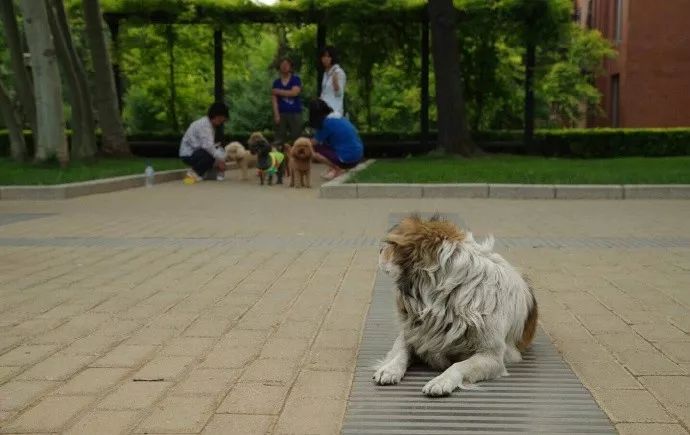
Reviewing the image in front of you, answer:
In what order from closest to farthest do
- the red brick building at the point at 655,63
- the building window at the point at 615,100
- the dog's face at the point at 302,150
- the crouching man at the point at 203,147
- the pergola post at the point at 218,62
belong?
the dog's face at the point at 302,150 < the crouching man at the point at 203,147 < the pergola post at the point at 218,62 < the red brick building at the point at 655,63 < the building window at the point at 615,100

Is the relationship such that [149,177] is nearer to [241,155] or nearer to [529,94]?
[241,155]

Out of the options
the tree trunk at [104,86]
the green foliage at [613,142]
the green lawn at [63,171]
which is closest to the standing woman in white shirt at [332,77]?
the green lawn at [63,171]

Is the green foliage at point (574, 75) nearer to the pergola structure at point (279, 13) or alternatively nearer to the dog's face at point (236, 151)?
the pergola structure at point (279, 13)

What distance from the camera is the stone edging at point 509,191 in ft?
43.3

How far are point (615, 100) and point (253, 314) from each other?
30563mm

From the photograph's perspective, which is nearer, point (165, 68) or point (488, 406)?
point (488, 406)

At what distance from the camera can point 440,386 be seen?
363cm

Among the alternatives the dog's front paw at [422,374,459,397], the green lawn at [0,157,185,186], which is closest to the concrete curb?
the green lawn at [0,157,185,186]

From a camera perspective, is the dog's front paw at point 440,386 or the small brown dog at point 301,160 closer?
the dog's front paw at point 440,386

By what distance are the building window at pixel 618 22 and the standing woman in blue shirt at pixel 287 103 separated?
17.2 meters

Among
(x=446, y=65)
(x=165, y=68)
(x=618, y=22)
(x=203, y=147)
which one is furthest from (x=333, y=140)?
(x=618, y=22)

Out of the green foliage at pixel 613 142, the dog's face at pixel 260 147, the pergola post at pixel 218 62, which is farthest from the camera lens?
the pergola post at pixel 218 62

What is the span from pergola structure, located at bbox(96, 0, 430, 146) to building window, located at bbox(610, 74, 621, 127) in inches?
447

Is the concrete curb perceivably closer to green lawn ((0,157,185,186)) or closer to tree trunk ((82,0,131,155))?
green lawn ((0,157,185,186))
